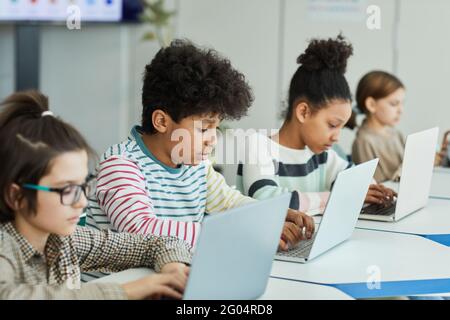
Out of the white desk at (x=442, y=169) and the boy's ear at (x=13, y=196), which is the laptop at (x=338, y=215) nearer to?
the boy's ear at (x=13, y=196)

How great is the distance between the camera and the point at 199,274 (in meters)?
1.23

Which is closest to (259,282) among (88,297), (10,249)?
(88,297)

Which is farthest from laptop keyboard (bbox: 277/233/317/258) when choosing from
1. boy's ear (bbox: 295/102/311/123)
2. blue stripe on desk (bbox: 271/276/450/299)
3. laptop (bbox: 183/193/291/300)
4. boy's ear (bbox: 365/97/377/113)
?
boy's ear (bbox: 365/97/377/113)

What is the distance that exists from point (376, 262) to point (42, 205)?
0.82 metres

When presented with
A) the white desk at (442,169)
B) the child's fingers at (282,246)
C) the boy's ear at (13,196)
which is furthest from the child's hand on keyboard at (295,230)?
the white desk at (442,169)

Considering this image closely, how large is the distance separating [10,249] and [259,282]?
1.46ft

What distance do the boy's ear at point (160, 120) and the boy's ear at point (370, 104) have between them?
6.01 ft

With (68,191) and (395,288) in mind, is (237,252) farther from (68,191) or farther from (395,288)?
(395,288)

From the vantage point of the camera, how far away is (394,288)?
1602 millimetres

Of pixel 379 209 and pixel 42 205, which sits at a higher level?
pixel 42 205

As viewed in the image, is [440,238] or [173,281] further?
[440,238]

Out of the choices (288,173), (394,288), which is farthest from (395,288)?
(288,173)

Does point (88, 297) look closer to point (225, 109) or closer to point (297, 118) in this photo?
point (225, 109)

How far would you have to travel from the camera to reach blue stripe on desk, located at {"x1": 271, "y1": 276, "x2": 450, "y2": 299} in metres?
1.55
